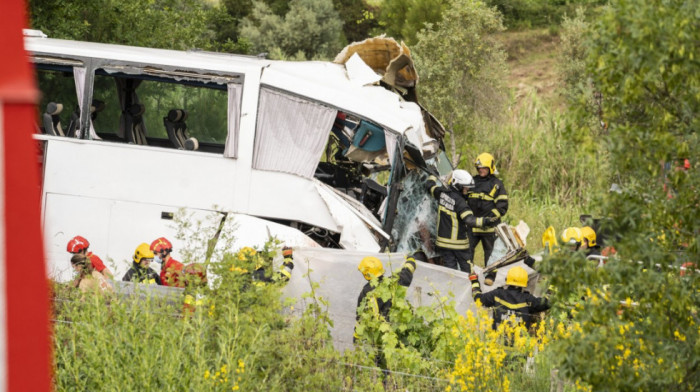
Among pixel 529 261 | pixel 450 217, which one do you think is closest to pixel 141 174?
pixel 450 217

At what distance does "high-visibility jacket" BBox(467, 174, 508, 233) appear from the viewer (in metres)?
11.7

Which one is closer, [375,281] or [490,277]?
[375,281]

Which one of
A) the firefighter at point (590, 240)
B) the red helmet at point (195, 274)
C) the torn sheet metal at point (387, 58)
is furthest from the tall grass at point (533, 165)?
the red helmet at point (195, 274)

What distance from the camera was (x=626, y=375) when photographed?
4449 mm

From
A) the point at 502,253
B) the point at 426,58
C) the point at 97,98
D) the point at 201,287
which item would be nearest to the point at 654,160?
the point at 201,287

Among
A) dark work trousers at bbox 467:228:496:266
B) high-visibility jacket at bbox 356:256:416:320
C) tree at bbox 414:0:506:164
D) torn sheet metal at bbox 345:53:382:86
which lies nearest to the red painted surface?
high-visibility jacket at bbox 356:256:416:320

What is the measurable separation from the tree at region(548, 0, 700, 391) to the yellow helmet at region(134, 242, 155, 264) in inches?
223

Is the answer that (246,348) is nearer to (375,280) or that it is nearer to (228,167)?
(375,280)

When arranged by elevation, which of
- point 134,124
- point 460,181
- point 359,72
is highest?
point 359,72

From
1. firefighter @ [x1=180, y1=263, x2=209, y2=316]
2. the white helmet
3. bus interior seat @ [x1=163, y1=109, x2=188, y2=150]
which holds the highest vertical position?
bus interior seat @ [x1=163, y1=109, x2=188, y2=150]

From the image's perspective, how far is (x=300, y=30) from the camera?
2833 cm

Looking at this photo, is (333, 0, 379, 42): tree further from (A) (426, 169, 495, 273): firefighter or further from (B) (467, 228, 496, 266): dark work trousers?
(A) (426, 169, 495, 273): firefighter

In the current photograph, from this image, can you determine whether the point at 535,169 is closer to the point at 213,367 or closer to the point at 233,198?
the point at 233,198

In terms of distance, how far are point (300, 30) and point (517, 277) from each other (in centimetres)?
2076
